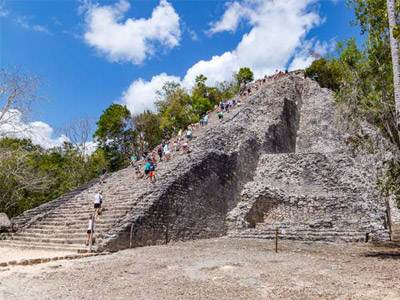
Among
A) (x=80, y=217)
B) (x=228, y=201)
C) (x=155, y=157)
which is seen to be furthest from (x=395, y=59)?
(x=155, y=157)

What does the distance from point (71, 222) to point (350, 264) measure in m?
8.87

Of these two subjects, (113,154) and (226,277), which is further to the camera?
(113,154)

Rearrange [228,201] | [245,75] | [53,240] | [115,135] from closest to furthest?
[53,240], [228,201], [115,135], [245,75]

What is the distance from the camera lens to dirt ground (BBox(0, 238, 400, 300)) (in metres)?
6.09

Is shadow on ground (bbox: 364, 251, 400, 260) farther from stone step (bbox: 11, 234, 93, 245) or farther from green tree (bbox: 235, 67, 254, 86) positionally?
green tree (bbox: 235, 67, 254, 86)

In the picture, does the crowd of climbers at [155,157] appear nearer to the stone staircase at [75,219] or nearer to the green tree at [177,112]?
the stone staircase at [75,219]

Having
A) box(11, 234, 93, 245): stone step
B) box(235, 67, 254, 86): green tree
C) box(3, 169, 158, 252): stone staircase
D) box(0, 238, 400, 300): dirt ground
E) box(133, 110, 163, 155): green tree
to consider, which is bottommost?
box(0, 238, 400, 300): dirt ground

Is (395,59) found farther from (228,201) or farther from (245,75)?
(245,75)

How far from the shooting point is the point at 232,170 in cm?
1719

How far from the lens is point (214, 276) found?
7.27 meters

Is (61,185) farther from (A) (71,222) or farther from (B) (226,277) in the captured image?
(B) (226,277)

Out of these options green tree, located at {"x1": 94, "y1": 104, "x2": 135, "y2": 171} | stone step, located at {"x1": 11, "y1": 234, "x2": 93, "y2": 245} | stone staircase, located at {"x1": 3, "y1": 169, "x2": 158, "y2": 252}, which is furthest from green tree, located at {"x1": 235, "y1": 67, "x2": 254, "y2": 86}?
stone step, located at {"x1": 11, "y1": 234, "x2": 93, "y2": 245}

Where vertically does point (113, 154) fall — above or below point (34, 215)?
above

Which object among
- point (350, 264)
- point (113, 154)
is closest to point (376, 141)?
point (350, 264)
